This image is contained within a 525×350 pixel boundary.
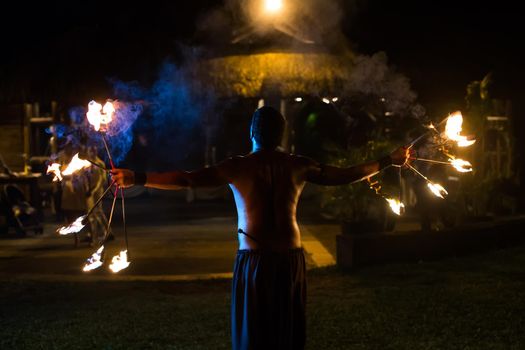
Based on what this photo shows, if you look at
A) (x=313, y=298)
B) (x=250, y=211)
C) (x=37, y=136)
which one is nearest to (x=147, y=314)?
(x=313, y=298)

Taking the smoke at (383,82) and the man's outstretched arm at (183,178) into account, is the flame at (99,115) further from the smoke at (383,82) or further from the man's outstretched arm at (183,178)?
the smoke at (383,82)

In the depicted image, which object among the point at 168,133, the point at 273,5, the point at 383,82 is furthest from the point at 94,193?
the point at 168,133

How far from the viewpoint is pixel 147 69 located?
15508 millimetres

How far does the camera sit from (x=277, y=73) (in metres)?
14.4

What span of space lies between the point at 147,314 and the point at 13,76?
9835 mm

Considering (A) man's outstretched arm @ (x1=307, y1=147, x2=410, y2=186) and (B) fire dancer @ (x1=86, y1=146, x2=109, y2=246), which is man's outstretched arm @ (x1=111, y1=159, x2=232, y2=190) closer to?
(A) man's outstretched arm @ (x1=307, y1=147, x2=410, y2=186)

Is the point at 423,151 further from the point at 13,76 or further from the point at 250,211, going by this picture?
the point at 13,76

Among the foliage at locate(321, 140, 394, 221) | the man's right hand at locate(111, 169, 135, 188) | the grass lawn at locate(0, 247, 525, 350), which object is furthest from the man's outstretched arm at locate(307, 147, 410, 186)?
the foliage at locate(321, 140, 394, 221)

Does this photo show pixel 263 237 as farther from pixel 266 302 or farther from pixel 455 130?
pixel 455 130

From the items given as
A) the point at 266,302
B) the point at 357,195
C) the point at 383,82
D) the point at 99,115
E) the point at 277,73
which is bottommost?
the point at 266,302

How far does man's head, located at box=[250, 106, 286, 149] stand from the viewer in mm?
4328

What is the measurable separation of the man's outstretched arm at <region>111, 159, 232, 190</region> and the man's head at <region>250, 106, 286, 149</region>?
242mm

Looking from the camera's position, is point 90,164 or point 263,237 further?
point 90,164

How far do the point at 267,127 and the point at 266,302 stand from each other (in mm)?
1073
